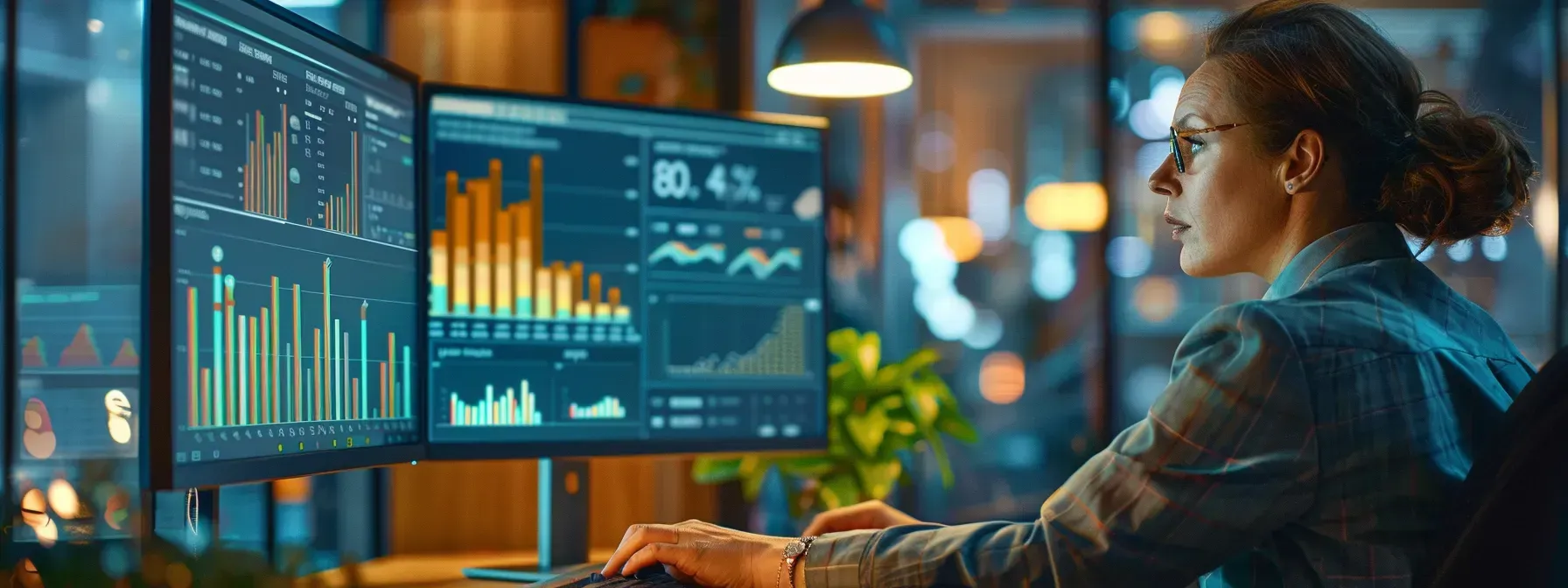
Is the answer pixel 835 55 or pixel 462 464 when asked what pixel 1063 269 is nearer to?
pixel 835 55

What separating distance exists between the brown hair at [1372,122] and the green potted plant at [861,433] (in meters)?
1.57

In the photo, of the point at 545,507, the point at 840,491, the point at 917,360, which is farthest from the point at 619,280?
the point at 917,360

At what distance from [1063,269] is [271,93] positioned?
3.46m

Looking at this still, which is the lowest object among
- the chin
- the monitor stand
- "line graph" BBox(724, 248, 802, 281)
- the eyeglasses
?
the monitor stand

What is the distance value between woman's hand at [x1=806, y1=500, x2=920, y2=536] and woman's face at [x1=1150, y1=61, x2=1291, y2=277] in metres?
0.41

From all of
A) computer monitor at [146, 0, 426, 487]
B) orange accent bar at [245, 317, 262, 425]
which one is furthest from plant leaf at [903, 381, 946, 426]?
orange accent bar at [245, 317, 262, 425]

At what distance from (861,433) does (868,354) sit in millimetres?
220

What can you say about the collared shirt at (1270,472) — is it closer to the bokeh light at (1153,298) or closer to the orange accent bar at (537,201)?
the orange accent bar at (537,201)

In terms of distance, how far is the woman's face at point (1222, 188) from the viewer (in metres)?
1.24

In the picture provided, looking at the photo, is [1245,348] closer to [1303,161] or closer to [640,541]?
[1303,161]

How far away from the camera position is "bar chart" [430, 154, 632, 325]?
1616 mm

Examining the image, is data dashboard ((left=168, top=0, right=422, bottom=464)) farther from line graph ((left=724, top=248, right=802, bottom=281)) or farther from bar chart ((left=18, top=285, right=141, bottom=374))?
bar chart ((left=18, top=285, right=141, bottom=374))

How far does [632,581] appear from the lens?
1162 mm

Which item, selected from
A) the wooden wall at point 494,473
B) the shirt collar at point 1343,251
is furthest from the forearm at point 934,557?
the wooden wall at point 494,473
